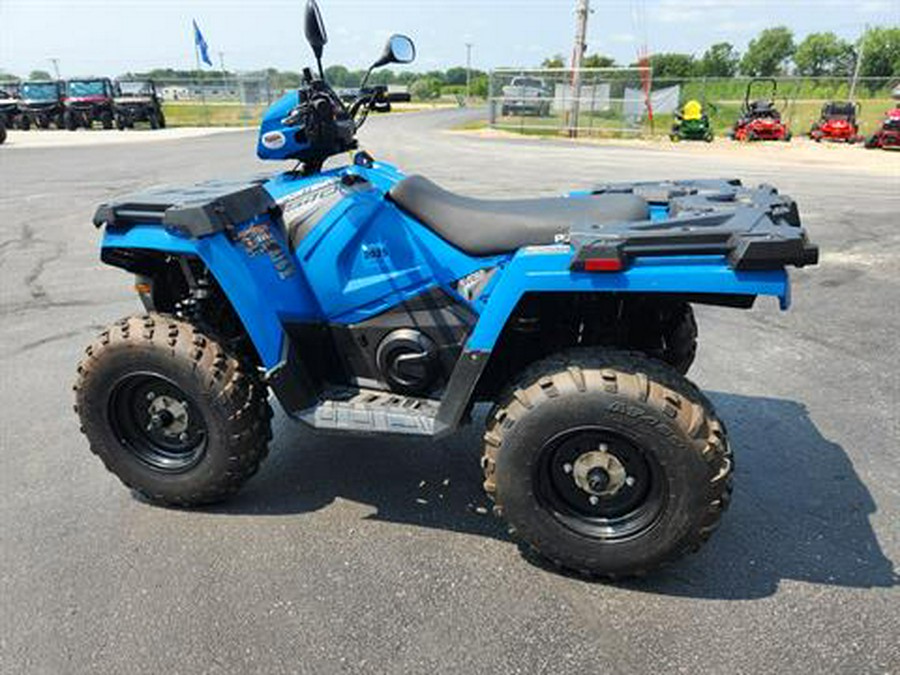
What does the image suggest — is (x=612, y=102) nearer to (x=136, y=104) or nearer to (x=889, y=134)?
(x=889, y=134)

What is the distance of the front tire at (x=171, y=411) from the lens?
9.61 feet

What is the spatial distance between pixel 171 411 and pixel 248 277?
756 millimetres

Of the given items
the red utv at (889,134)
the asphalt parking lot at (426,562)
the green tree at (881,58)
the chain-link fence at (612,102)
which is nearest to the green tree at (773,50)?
the green tree at (881,58)

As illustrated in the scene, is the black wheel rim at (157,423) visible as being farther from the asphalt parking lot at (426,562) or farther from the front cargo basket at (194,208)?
the front cargo basket at (194,208)

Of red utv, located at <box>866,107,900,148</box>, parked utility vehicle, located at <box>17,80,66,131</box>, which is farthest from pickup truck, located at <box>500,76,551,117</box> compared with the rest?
parked utility vehicle, located at <box>17,80,66,131</box>

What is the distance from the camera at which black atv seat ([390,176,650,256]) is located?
8.97ft

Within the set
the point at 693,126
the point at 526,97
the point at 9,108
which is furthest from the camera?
the point at 9,108

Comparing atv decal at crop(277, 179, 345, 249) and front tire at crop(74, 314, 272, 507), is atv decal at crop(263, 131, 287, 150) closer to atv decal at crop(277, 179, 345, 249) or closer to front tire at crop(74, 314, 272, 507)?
atv decal at crop(277, 179, 345, 249)

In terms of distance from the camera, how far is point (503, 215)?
9.25 feet

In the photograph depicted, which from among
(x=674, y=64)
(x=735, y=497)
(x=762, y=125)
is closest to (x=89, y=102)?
(x=762, y=125)

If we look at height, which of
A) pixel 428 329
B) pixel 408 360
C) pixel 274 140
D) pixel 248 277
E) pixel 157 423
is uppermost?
pixel 274 140

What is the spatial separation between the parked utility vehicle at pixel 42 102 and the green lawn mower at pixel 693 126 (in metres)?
24.3

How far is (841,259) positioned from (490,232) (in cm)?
603

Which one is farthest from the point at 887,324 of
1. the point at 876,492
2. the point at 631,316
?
the point at 631,316
